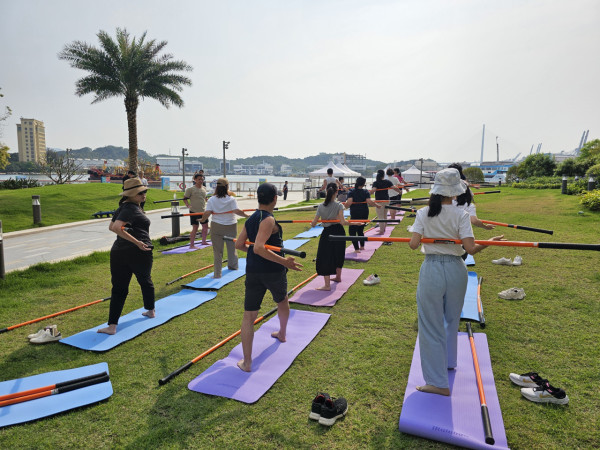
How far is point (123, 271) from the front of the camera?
4887 millimetres

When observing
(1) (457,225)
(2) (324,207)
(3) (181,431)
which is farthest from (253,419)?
(2) (324,207)

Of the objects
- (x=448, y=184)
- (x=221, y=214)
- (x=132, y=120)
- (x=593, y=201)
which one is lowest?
(x=221, y=214)

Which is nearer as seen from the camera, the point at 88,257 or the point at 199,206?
the point at 88,257

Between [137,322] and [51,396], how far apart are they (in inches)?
71.2

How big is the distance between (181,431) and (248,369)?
101 cm

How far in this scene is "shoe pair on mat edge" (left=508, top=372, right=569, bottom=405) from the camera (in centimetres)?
334

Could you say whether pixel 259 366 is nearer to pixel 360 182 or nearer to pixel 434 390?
pixel 434 390

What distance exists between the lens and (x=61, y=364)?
4238 millimetres

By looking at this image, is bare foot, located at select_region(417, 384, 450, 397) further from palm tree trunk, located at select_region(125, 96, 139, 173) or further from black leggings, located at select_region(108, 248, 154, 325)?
palm tree trunk, located at select_region(125, 96, 139, 173)

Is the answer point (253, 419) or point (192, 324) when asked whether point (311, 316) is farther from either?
point (253, 419)

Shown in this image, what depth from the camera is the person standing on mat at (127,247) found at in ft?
15.7

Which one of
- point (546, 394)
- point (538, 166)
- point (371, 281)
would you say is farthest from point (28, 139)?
point (546, 394)

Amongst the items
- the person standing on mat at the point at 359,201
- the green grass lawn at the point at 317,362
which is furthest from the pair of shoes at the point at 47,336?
the person standing on mat at the point at 359,201

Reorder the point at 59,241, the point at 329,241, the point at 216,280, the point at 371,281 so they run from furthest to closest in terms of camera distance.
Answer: the point at 59,241 → the point at 216,280 → the point at 371,281 → the point at 329,241
